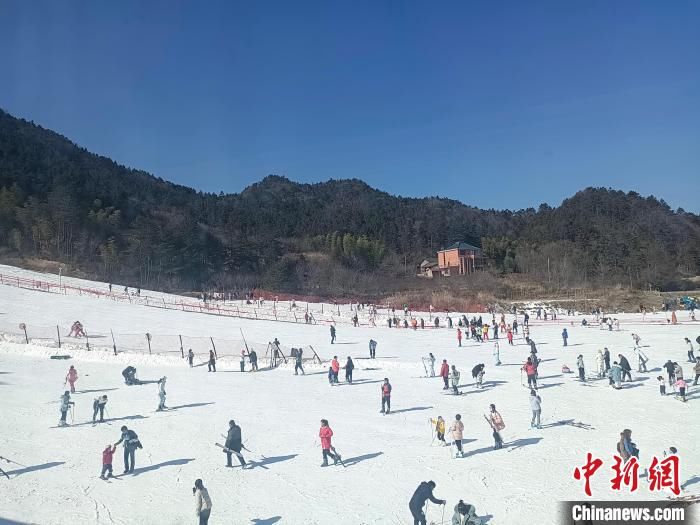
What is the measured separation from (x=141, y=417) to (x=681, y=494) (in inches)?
575

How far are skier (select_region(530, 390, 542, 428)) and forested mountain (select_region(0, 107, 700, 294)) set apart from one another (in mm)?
57005

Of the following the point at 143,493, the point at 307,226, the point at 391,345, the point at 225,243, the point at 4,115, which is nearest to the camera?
the point at 143,493

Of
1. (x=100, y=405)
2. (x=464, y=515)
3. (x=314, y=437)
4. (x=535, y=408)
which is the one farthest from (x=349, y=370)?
(x=464, y=515)

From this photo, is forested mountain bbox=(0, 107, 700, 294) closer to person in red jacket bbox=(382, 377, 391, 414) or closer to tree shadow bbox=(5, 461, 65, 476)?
tree shadow bbox=(5, 461, 65, 476)

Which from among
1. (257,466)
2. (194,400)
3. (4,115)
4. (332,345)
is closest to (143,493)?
(257,466)

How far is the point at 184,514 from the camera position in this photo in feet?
35.4

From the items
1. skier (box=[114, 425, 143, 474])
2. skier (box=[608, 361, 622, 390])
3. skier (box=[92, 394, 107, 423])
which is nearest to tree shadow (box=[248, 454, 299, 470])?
skier (box=[114, 425, 143, 474])

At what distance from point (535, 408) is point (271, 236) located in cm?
9641

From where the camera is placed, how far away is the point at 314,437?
15359 mm

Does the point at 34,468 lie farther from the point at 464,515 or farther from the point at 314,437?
the point at 464,515

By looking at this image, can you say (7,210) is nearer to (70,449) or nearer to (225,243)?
(225,243)

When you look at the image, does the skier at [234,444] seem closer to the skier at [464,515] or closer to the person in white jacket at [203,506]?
the person in white jacket at [203,506]

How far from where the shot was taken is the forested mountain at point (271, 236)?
7431 centimetres

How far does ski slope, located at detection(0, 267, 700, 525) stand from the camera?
36.6ft
